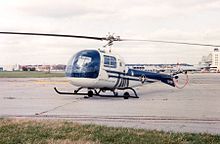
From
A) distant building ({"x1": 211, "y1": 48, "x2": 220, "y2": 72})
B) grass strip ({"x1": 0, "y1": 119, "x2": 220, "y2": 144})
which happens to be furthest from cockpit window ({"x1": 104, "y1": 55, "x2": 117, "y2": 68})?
distant building ({"x1": 211, "y1": 48, "x2": 220, "y2": 72})

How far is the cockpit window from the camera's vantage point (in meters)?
20.3

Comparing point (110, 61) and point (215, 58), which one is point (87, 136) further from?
point (215, 58)

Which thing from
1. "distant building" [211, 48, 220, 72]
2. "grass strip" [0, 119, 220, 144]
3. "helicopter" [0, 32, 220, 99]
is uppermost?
"distant building" [211, 48, 220, 72]

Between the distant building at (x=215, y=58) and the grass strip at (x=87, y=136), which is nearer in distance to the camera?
the grass strip at (x=87, y=136)

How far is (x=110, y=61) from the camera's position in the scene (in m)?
20.7

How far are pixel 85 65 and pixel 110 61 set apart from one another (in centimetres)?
168

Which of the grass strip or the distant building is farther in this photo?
the distant building

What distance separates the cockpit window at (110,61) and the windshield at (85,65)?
603 mm

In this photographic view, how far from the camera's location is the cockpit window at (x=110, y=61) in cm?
2034

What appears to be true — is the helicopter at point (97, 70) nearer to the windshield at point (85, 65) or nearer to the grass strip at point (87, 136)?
the windshield at point (85, 65)

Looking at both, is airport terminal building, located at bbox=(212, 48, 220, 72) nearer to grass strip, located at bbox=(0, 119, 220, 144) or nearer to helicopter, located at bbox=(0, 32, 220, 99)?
helicopter, located at bbox=(0, 32, 220, 99)

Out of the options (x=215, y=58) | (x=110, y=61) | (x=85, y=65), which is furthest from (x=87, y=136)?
(x=215, y=58)

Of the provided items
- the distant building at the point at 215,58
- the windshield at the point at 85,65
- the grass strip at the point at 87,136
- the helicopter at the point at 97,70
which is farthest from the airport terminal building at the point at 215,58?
the grass strip at the point at 87,136

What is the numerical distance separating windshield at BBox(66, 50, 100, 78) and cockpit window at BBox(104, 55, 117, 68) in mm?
603
